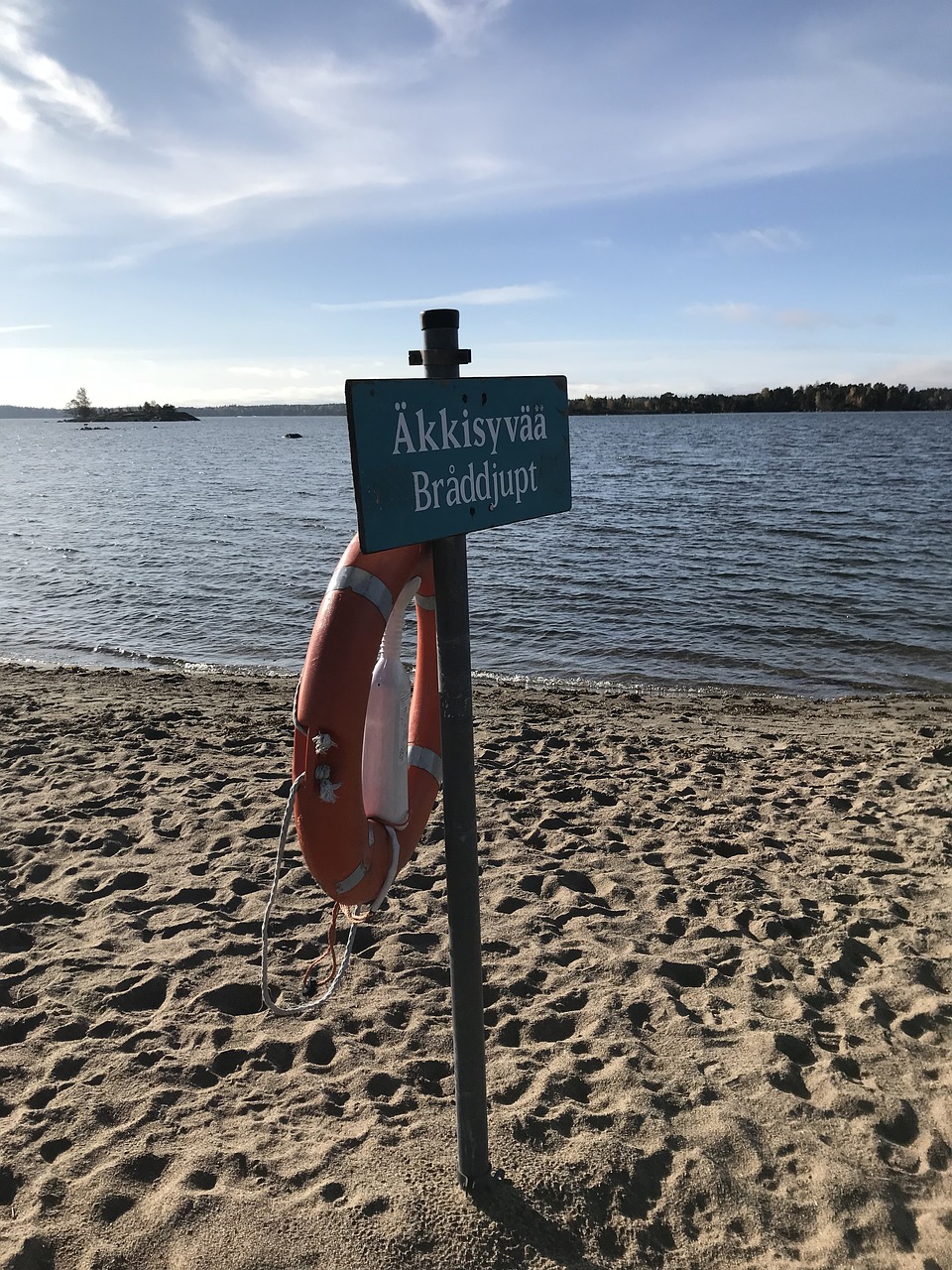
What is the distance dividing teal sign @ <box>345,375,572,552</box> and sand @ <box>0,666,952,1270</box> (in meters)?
1.93

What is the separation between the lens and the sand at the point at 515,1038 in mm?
2377

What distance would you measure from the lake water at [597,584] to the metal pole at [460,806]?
7897 millimetres

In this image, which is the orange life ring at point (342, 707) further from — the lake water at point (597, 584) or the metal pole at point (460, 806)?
the lake water at point (597, 584)

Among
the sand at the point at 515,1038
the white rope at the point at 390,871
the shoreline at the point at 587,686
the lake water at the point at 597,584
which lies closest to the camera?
the sand at the point at 515,1038

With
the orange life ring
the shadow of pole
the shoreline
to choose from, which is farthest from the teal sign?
the shoreline

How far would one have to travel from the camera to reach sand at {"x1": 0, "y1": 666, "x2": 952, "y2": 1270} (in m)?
2.38

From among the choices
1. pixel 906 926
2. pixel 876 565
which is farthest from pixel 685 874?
pixel 876 565

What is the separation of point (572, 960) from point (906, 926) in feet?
5.05

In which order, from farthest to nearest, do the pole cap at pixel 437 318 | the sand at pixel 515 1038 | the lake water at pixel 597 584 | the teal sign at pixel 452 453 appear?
the lake water at pixel 597 584, the sand at pixel 515 1038, the pole cap at pixel 437 318, the teal sign at pixel 452 453

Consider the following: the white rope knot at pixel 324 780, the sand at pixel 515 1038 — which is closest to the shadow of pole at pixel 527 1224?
the sand at pixel 515 1038

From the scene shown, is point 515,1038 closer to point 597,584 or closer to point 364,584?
point 364,584

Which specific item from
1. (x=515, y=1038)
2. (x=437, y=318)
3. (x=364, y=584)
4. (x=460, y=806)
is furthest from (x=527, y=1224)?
(x=437, y=318)

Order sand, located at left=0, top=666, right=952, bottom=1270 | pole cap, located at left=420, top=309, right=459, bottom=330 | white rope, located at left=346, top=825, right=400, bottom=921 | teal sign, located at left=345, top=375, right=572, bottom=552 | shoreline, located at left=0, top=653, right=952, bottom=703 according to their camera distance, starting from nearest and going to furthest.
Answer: teal sign, located at left=345, top=375, right=572, bottom=552
pole cap, located at left=420, top=309, right=459, bottom=330
sand, located at left=0, top=666, right=952, bottom=1270
white rope, located at left=346, top=825, right=400, bottom=921
shoreline, located at left=0, top=653, right=952, bottom=703

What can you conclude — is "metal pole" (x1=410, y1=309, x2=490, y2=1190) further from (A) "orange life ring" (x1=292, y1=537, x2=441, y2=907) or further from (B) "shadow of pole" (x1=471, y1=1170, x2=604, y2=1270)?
(A) "orange life ring" (x1=292, y1=537, x2=441, y2=907)
